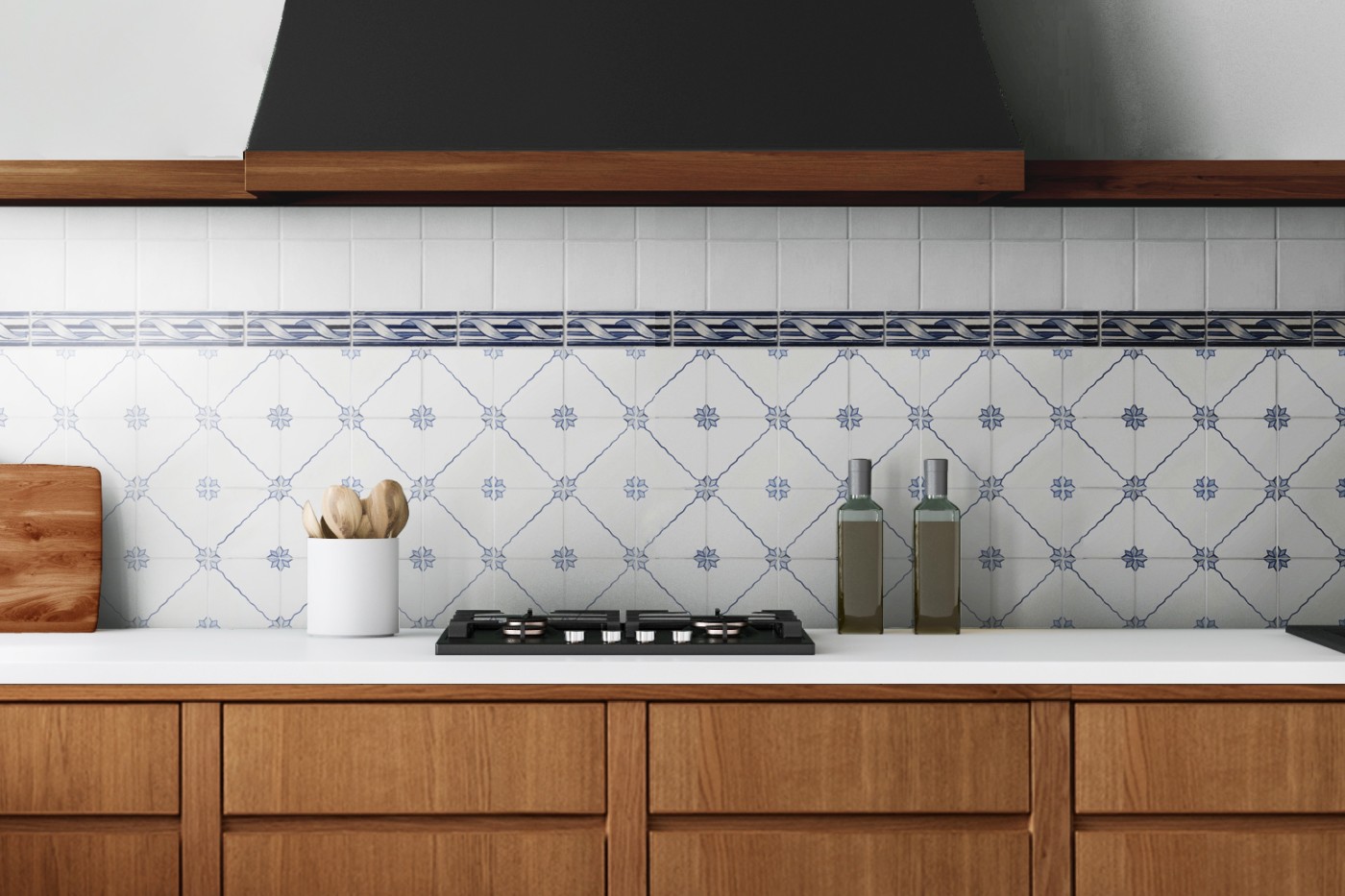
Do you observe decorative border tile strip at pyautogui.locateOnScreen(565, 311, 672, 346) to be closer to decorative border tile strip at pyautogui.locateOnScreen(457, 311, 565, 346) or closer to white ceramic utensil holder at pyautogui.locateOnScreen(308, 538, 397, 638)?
decorative border tile strip at pyautogui.locateOnScreen(457, 311, 565, 346)

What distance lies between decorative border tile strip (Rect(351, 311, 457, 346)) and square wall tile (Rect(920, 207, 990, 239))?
3.31 ft

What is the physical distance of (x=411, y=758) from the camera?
5.56ft

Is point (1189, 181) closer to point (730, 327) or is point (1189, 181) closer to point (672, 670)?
point (730, 327)

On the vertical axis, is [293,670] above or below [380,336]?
below

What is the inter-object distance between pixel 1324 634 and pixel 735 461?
1.15 meters

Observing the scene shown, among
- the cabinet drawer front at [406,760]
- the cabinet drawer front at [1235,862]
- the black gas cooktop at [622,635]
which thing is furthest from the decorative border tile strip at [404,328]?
the cabinet drawer front at [1235,862]

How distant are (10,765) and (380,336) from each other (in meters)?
1.01

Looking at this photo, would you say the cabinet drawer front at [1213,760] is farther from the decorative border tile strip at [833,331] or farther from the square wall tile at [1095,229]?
the square wall tile at [1095,229]

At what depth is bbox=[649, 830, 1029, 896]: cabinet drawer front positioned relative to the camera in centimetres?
170

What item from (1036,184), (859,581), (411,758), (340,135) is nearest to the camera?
(411,758)

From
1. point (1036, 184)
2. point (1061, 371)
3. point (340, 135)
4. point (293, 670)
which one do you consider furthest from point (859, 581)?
point (340, 135)

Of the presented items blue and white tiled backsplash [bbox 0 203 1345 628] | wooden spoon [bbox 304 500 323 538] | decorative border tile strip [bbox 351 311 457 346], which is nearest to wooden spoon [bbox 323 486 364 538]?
wooden spoon [bbox 304 500 323 538]

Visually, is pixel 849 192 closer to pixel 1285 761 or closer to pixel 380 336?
pixel 380 336

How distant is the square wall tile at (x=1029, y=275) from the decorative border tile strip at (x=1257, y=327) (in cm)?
34
